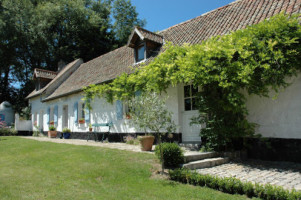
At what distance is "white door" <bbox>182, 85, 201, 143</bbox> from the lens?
825 cm

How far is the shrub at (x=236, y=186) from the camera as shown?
3.58m

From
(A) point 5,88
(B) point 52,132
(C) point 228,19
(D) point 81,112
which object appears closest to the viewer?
(C) point 228,19

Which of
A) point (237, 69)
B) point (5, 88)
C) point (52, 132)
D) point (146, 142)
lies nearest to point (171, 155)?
point (146, 142)

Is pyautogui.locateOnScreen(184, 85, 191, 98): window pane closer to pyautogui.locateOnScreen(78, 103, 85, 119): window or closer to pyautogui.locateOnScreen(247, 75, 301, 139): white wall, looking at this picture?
pyautogui.locateOnScreen(247, 75, 301, 139): white wall

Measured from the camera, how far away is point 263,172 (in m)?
5.20

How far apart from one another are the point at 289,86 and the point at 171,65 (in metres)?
3.52

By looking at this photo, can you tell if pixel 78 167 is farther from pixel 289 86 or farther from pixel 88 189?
pixel 289 86

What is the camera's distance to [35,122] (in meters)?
19.4

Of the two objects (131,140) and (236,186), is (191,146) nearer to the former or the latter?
(131,140)

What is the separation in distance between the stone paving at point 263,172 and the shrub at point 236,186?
1.74 feet

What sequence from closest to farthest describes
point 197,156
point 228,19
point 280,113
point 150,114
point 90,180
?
point 90,180 < point 150,114 < point 197,156 < point 280,113 < point 228,19

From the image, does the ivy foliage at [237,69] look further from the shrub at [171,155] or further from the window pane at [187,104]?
the shrub at [171,155]

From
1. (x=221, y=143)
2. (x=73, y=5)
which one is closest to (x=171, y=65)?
(x=221, y=143)

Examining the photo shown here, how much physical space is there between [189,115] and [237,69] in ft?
10.1
